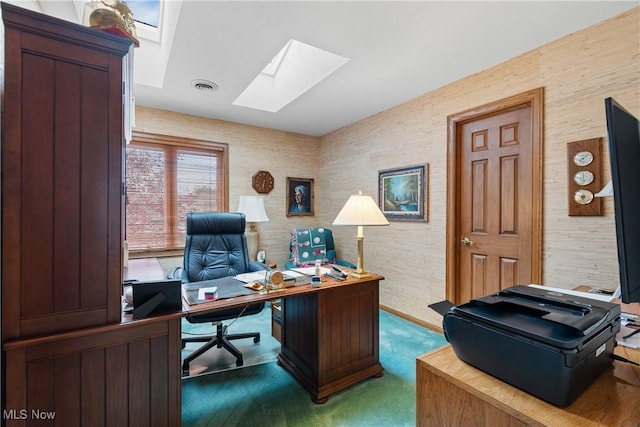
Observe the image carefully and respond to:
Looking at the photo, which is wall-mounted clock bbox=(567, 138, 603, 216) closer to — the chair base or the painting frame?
the chair base

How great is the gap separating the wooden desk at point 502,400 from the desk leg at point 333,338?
1051 mm

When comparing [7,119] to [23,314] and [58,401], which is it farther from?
[58,401]

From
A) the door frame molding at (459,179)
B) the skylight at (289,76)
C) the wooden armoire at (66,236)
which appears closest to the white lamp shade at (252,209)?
the skylight at (289,76)

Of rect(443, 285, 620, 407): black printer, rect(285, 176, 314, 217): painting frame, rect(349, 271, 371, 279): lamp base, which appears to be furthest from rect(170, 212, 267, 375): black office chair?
rect(443, 285, 620, 407): black printer

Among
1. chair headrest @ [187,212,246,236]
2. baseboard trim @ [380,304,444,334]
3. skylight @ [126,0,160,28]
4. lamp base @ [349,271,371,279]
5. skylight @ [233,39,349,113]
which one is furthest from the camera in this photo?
baseboard trim @ [380,304,444,334]

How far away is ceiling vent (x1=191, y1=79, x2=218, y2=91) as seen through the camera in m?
2.73

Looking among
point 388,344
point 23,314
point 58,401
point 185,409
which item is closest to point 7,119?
point 23,314

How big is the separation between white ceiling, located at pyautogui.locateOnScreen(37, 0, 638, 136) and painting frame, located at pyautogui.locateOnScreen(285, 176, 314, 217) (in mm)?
1666

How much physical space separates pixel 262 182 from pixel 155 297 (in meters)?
2.97

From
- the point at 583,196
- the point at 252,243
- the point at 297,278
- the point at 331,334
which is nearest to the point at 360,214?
the point at 297,278

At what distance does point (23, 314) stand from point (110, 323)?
0.28 metres

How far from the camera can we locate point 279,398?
1892 millimetres

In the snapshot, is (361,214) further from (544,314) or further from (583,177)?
(583,177)

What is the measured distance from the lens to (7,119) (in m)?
1.05
